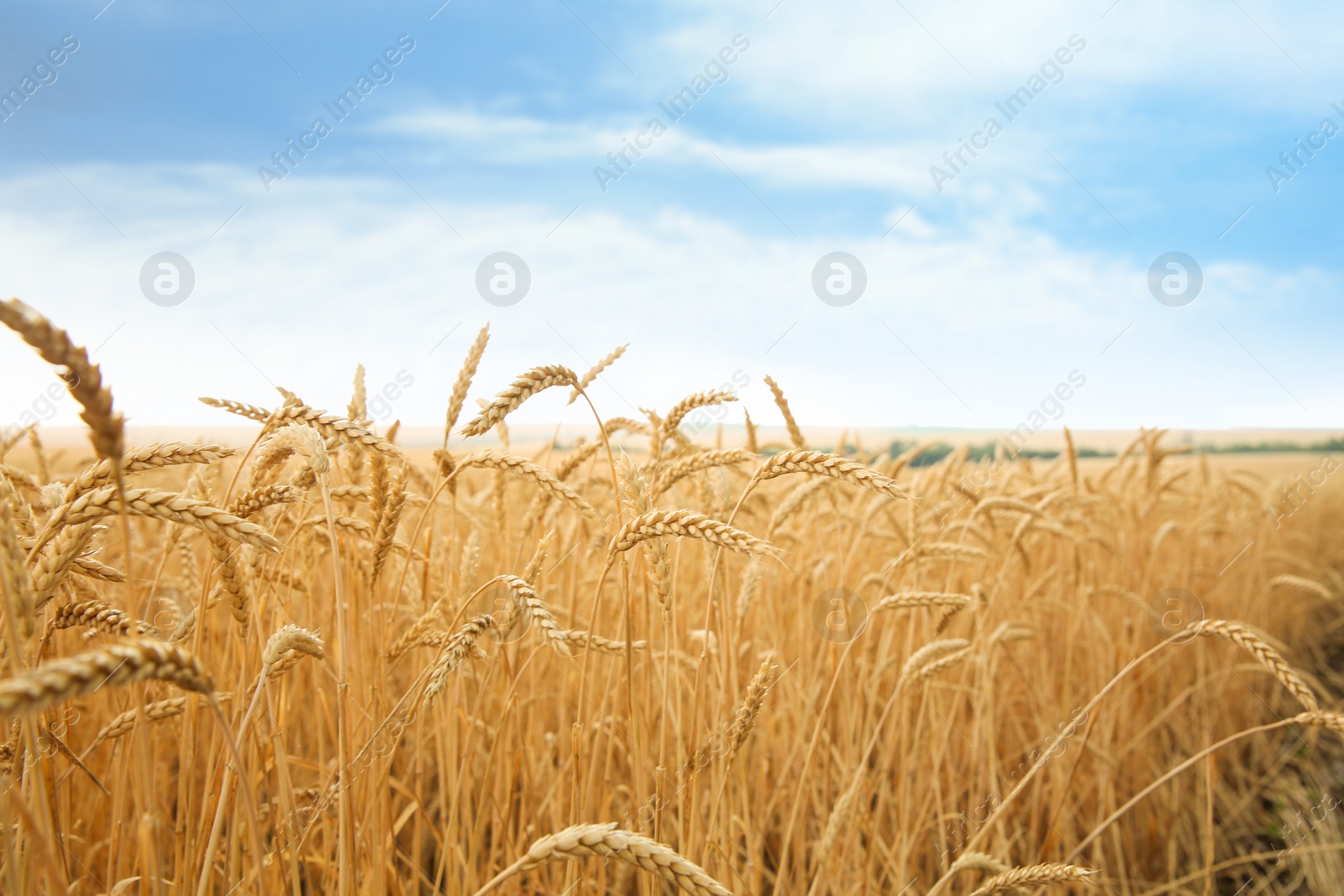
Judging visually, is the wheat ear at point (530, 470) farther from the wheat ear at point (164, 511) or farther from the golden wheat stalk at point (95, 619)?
the golden wheat stalk at point (95, 619)

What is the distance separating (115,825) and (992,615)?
3.70 metres

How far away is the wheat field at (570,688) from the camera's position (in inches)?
45.8

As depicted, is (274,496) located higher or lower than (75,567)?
higher

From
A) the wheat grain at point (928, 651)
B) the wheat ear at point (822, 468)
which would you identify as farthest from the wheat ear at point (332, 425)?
the wheat grain at point (928, 651)

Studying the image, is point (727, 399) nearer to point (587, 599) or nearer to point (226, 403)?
point (226, 403)

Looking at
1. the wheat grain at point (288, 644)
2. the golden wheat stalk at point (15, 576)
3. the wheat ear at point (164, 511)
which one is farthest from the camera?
the wheat grain at point (288, 644)

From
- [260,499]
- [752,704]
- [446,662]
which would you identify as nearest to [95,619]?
[260,499]

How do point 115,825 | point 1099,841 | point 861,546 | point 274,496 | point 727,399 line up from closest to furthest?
point 115,825, point 274,496, point 727,399, point 1099,841, point 861,546

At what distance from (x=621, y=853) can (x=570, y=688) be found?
1.73 meters

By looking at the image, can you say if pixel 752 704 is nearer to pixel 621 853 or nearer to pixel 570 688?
pixel 621 853

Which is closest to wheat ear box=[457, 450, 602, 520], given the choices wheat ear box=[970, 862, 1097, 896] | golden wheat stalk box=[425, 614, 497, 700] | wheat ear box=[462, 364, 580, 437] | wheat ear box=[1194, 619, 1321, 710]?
wheat ear box=[462, 364, 580, 437]

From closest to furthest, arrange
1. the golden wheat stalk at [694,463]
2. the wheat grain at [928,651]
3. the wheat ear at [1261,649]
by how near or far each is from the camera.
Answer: the wheat ear at [1261,649] < the golden wheat stalk at [694,463] < the wheat grain at [928,651]

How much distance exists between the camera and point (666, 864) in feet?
2.92

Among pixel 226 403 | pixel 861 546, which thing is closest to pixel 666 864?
pixel 226 403
